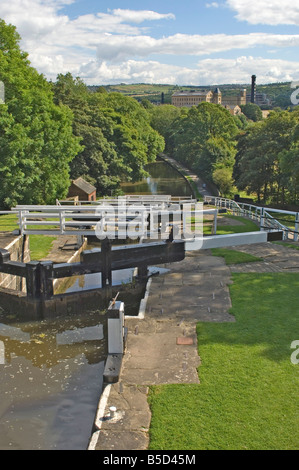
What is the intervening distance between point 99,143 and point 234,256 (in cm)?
3062

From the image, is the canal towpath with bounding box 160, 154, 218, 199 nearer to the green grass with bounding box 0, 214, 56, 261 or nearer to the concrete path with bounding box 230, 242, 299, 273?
the green grass with bounding box 0, 214, 56, 261

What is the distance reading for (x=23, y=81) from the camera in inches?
886

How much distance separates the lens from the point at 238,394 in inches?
275

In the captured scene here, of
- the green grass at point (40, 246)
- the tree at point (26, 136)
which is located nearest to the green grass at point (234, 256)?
the green grass at point (40, 246)

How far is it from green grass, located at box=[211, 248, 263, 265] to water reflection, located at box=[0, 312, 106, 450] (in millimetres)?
4650

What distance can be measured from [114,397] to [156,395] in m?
0.68

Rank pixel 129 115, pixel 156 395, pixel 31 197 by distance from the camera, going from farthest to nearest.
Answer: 1. pixel 129 115
2. pixel 31 197
3. pixel 156 395

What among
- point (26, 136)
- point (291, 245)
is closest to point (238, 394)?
point (291, 245)

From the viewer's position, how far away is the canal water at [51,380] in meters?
7.00

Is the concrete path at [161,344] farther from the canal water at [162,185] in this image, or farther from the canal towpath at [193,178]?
the canal water at [162,185]

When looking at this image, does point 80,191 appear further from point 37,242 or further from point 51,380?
point 51,380

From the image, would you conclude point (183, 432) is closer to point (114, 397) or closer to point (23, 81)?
point (114, 397)

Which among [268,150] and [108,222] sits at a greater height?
[268,150]
